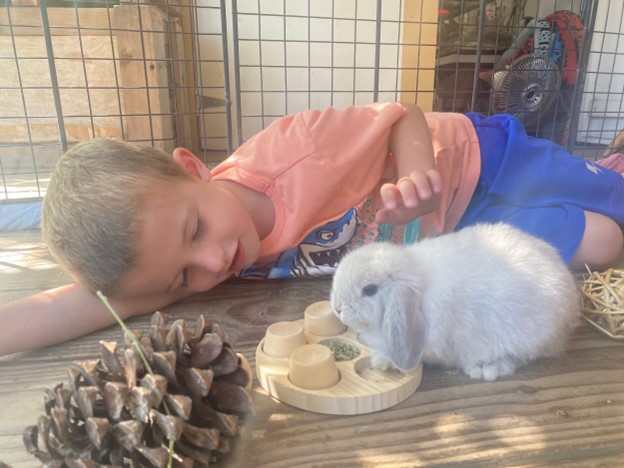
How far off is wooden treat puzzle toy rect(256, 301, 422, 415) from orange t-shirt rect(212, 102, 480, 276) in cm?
30

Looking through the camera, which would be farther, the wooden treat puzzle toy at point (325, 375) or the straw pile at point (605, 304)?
the straw pile at point (605, 304)

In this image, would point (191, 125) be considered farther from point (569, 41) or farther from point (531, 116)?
point (569, 41)

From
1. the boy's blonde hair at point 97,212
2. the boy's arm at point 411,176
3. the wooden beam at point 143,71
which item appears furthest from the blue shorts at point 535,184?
the wooden beam at point 143,71

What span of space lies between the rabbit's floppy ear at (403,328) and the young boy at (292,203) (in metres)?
0.15

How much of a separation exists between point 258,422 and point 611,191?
2.81 feet

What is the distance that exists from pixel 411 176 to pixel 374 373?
0.84 feet

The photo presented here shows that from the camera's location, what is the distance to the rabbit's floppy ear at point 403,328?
48 centimetres

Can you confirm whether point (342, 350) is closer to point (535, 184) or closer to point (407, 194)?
point (407, 194)

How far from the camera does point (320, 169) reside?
84cm

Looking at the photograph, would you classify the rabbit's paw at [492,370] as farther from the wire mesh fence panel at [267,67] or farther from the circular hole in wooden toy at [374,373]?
the wire mesh fence panel at [267,67]

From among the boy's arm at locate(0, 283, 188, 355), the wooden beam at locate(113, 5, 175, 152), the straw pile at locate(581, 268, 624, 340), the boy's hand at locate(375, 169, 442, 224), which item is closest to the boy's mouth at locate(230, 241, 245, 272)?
the boy's arm at locate(0, 283, 188, 355)

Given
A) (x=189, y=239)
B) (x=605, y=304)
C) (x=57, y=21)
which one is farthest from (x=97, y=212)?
(x=57, y=21)

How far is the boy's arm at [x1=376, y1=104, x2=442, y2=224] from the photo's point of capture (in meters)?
0.61

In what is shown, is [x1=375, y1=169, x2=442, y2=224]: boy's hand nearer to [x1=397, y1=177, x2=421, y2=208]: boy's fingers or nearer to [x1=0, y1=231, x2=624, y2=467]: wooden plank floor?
[x1=397, y1=177, x2=421, y2=208]: boy's fingers
